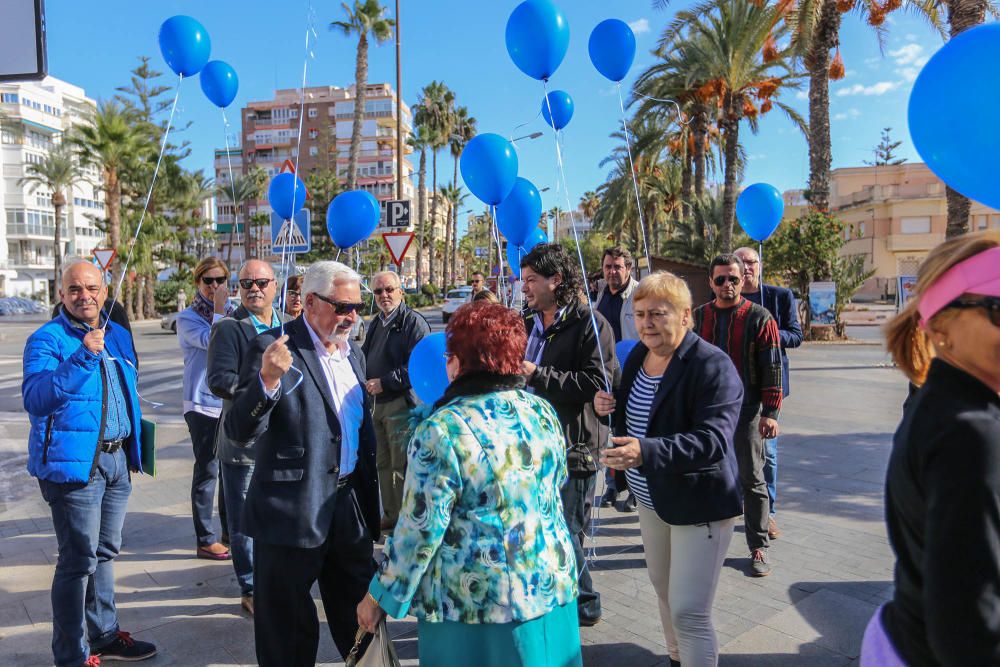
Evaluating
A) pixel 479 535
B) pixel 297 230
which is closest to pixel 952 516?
pixel 479 535

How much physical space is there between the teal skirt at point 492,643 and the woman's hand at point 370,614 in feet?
0.42

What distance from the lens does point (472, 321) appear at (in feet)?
6.91

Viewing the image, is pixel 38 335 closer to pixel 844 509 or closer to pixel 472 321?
pixel 472 321

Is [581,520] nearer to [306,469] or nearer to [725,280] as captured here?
[306,469]

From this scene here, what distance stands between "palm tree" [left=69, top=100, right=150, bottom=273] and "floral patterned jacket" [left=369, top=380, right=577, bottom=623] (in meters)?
35.3

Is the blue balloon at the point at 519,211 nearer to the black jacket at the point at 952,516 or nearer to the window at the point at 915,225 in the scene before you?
the black jacket at the point at 952,516

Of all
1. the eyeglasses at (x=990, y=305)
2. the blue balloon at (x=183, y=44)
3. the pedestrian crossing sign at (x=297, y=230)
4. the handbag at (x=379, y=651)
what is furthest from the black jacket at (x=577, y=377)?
the pedestrian crossing sign at (x=297, y=230)

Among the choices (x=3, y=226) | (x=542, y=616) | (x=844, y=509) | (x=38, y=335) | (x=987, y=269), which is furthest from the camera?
(x=3, y=226)

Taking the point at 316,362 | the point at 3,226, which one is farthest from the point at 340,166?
the point at 316,362

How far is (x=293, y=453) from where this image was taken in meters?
2.55

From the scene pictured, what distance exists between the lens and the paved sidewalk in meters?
3.37

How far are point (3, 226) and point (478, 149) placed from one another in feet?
238

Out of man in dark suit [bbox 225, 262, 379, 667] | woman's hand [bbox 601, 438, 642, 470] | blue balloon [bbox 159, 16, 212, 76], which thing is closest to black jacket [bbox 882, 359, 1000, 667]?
woman's hand [bbox 601, 438, 642, 470]

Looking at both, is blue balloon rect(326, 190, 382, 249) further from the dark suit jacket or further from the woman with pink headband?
the woman with pink headband
